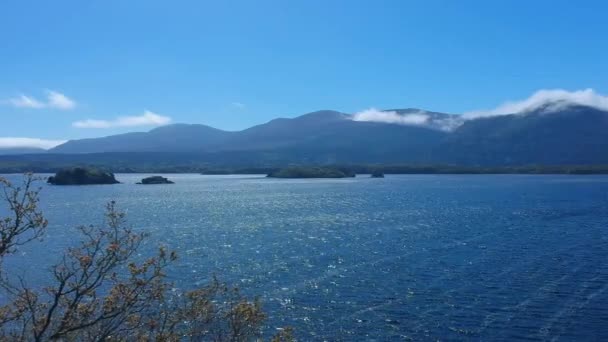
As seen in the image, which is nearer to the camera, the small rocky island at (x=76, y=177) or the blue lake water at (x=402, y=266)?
the blue lake water at (x=402, y=266)

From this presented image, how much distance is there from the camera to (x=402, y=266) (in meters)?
42.4

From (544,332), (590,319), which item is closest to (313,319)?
(544,332)

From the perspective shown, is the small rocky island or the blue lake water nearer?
the blue lake water

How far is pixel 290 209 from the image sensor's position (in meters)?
91.6

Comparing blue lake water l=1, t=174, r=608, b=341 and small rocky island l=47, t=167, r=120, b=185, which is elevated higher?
small rocky island l=47, t=167, r=120, b=185

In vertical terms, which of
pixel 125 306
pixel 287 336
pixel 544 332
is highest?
pixel 125 306

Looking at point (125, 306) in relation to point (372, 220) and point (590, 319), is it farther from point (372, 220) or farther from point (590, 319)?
point (372, 220)

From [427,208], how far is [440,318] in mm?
65311

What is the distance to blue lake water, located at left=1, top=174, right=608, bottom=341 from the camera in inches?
1128

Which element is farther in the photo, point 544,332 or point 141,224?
point 141,224

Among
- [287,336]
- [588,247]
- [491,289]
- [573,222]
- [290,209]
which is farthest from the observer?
[290,209]

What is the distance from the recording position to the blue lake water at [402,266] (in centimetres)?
2864

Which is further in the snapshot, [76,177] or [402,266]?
[76,177]

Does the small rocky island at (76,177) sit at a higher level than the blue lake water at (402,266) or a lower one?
higher
